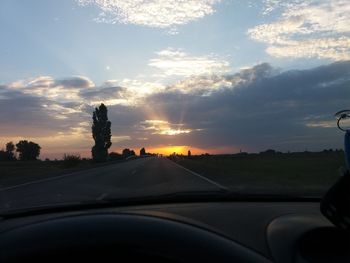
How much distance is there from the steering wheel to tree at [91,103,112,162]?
97306mm

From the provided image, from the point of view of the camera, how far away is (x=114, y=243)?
2020mm

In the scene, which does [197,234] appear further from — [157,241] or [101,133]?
[101,133]

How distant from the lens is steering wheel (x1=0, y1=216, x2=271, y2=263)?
1.99 metres

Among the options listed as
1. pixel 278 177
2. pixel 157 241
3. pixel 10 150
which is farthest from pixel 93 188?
pixel 10 150

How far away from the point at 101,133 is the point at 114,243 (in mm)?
100920

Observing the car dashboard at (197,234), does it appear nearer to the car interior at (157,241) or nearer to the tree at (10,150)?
the car interior at (157,241)

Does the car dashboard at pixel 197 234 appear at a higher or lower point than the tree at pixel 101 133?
lower

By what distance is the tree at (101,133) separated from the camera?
10050 centimetres

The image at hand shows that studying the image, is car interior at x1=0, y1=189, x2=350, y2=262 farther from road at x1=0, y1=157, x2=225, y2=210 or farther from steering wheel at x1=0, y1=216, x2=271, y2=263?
road at x1=0, y1=157, x2=225, y2=210

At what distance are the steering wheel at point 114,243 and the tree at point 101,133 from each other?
9731cm

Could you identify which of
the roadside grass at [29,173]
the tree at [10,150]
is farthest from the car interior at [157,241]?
the tree at [10,150]

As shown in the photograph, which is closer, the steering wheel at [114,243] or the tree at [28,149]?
the steering wheel at [114,243]

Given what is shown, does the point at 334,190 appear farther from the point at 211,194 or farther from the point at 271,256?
the point at 211,194

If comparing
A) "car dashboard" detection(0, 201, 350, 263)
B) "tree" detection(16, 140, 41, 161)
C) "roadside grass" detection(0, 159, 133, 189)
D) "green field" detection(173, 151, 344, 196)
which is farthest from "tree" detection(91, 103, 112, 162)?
"car dashboard" detection(0, 201, 350, 263)
